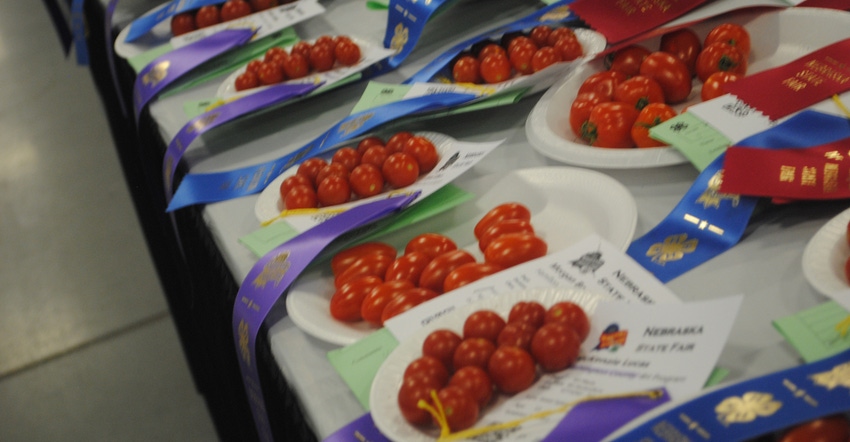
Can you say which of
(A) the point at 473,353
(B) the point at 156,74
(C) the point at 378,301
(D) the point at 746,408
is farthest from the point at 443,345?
(B) the point at 156,74

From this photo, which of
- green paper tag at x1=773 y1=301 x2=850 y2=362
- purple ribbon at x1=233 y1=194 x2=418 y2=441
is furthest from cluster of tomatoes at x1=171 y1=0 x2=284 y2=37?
green paper tag at x1=773 y1=301 x2=850 y2=362

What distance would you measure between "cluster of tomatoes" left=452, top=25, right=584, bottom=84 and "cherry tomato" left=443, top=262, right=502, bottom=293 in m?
0.56

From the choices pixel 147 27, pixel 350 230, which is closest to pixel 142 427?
pixel 147 27

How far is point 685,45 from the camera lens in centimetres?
140

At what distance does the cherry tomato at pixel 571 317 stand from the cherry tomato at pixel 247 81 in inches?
38.1

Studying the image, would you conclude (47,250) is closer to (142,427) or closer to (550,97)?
(142,427)

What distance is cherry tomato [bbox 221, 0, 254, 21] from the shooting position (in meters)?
1.93

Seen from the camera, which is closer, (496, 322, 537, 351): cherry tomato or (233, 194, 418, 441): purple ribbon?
(496, 322, 537, 351): cherry tomato

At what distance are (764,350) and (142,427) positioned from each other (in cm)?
189

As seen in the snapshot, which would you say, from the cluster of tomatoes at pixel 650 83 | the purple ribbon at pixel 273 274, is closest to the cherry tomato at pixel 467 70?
the cluster of tomatoes at pixel 650 83

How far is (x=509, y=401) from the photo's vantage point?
2.60 feet

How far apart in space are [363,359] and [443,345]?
11 cm

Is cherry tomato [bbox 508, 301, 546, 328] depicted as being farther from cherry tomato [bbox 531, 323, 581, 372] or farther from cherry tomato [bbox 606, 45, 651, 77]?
cherry tomato [bbox 606, 45, 651, 77]

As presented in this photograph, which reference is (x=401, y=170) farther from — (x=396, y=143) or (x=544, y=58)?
(x=544, y=58)
